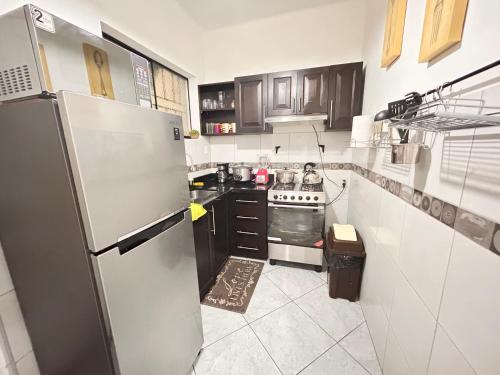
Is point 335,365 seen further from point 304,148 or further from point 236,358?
point 304,148

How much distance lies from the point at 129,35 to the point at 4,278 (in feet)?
5.57

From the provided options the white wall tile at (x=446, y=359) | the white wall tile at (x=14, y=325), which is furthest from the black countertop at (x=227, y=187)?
the white wall tile at (x=446, y=359)


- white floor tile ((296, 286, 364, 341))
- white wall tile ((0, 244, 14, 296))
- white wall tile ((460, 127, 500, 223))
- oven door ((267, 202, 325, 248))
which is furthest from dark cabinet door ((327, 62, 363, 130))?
white wall tile ((0, 244, 14, 296))

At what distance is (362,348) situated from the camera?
4.37ft

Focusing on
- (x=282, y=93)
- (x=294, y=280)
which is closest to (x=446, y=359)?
(x=294, y=280)

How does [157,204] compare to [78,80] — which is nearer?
[78,80]

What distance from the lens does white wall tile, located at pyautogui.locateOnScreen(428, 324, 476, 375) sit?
60 cm

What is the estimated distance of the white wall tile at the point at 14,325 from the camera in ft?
2.75

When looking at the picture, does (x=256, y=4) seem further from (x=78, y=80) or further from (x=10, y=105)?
(x=10, y=105)

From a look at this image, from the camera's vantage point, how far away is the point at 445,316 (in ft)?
2.23

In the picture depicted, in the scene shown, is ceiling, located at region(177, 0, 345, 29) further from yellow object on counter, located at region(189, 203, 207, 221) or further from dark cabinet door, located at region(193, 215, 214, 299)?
dark cabinet door, located at region(193, 215, 214, 299)

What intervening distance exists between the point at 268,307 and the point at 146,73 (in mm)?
1913

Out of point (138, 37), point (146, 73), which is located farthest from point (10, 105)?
point (138, 37)

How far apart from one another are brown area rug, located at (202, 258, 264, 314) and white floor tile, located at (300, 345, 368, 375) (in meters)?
0.62
